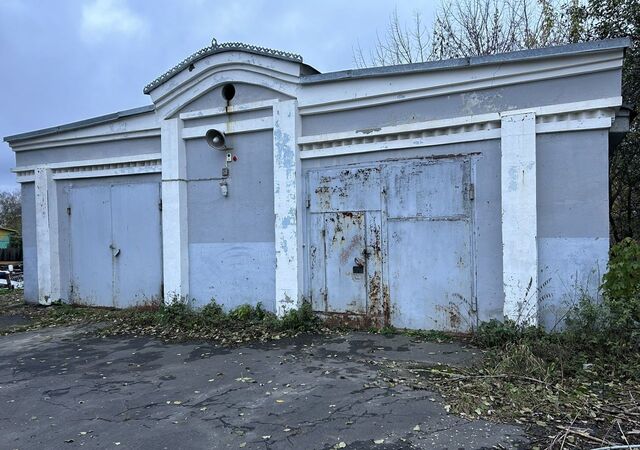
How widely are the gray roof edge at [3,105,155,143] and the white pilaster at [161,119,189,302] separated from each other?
74 centimetres

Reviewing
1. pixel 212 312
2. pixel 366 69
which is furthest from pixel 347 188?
pixel 212 312

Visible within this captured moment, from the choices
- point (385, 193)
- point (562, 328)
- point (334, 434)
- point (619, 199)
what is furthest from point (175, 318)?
point (619, 199)

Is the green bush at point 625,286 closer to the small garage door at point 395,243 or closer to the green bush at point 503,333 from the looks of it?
the green bush at point 503,333

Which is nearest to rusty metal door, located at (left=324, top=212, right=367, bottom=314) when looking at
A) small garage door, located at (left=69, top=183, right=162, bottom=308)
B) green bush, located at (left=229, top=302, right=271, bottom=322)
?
green bush, located at (left=229, top=302, right=271, bottom=322)

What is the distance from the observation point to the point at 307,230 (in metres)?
7.30

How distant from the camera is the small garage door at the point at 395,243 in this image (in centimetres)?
626

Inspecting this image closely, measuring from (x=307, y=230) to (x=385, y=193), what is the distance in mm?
1398

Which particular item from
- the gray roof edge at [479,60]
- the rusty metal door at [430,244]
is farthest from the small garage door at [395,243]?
the gray roof edge at [479,60]

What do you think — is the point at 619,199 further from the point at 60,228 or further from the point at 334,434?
the point at 60,228

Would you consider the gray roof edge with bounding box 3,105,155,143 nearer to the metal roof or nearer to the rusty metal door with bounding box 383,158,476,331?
the metal roof

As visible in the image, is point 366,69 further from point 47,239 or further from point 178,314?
point 47,239

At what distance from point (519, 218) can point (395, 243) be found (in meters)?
1.70

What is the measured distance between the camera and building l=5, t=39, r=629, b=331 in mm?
5652

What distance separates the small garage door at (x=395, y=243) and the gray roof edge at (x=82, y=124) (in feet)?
12.1
